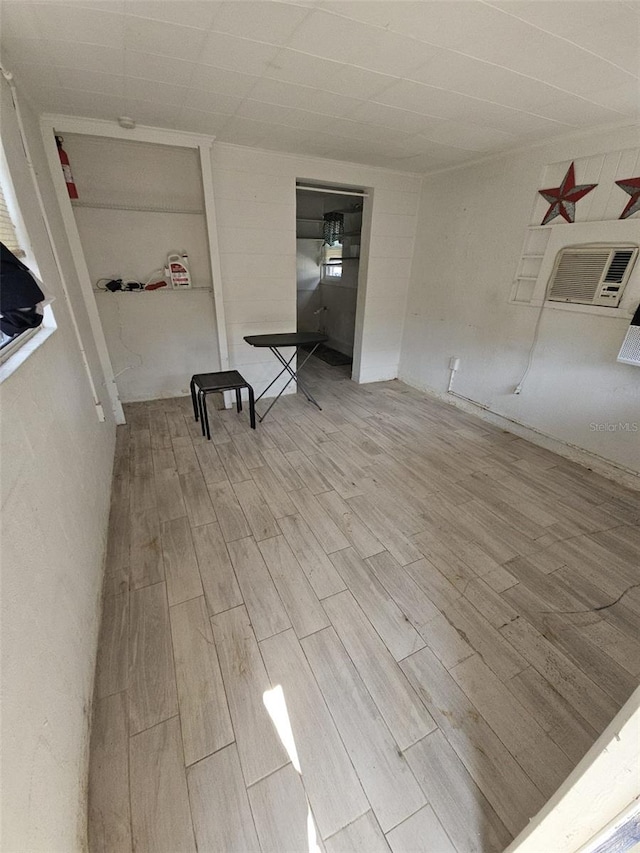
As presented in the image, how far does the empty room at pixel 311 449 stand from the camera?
99 cm

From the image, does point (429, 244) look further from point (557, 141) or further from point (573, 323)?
point (573, 323)

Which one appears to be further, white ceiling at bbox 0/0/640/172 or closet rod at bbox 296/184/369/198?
closet rod at bbox 296/184/369/198

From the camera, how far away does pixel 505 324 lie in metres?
3.17

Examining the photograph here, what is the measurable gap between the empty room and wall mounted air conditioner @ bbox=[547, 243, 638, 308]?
20 millimetres

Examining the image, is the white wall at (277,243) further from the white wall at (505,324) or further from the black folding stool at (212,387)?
the black folding stool at (212,387)

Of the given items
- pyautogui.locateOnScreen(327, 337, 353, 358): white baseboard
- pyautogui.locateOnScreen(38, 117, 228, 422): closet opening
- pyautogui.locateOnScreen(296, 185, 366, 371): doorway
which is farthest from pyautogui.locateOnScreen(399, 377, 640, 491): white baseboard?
pyautogui.locateOnScreen(38, 117, 228, 422): closet opening

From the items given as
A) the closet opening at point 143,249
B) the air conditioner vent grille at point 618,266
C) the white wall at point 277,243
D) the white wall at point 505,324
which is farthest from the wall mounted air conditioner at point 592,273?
the closet opening at point 143,249

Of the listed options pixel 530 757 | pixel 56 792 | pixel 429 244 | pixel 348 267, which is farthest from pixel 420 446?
pixel 348 267

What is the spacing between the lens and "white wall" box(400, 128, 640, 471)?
8.23 ft

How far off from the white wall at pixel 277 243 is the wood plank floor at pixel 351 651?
1737mm

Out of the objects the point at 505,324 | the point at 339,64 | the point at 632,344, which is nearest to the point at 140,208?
the point at 339,64

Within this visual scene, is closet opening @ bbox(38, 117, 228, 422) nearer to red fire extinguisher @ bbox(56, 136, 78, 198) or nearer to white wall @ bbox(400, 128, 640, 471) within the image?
red fire extinguisher @ bbox(56, 136, 78, 198)

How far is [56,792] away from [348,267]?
231 inches

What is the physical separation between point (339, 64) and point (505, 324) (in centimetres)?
237
